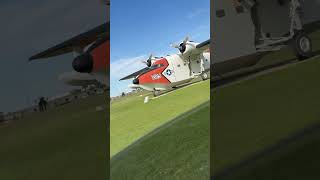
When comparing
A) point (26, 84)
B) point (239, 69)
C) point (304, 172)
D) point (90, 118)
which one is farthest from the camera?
point (239, 69)

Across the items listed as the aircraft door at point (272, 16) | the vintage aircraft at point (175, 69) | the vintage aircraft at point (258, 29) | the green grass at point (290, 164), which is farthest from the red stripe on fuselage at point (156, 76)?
the green grass at point (290, 164)

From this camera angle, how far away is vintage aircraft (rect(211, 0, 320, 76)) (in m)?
1.87

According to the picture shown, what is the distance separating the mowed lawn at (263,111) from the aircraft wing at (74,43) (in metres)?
0.73

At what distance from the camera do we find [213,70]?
1958 mm

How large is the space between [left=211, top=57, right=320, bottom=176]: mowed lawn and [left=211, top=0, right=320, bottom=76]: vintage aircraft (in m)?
0.11

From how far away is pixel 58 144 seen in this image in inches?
62.0

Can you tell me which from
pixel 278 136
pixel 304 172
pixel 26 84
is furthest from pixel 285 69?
pixel 26 84

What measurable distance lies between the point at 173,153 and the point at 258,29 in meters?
0.78

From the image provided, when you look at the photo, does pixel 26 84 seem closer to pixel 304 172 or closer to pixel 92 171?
pixel 92 171

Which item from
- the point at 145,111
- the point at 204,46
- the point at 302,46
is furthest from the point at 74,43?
the point at 302,46

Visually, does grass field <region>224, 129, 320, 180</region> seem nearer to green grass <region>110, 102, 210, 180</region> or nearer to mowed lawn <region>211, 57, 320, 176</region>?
mowed lawn <region>211, 57, 320, 176</region>

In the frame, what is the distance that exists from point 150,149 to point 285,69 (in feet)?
2.70

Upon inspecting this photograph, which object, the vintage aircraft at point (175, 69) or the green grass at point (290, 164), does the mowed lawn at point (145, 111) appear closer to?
the vintage aircraft at point (175, 69)

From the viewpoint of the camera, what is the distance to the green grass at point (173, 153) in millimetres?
1905
